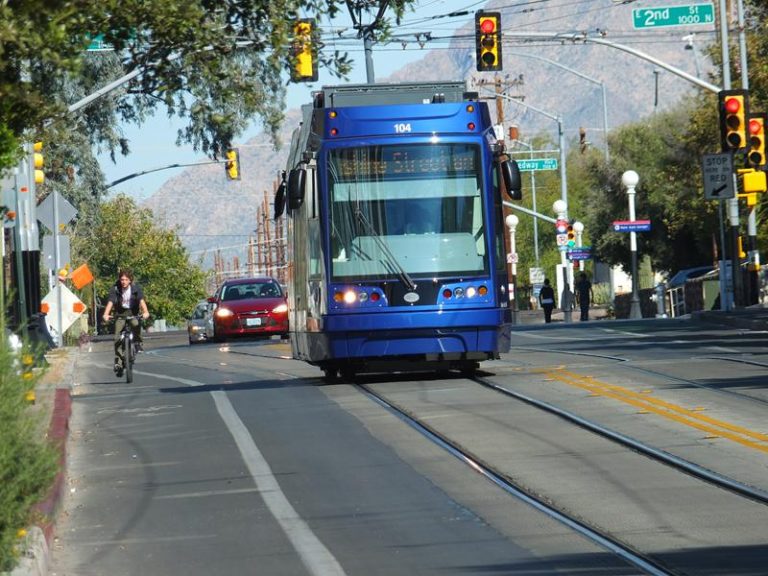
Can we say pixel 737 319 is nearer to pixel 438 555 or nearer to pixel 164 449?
pixel 164 449

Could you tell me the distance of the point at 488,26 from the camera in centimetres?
3338

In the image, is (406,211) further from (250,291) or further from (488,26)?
(250,291)

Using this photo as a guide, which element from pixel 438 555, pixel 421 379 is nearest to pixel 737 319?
pixel 421 379

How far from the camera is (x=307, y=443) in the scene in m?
15.6

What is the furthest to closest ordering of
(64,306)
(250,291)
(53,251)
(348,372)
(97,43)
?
(250,291), (53,251), (64,306), (97,43), (348,372)

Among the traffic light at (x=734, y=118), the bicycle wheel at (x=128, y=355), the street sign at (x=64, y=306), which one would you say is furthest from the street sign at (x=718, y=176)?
the bicycle wheel at (x=128, y=355)

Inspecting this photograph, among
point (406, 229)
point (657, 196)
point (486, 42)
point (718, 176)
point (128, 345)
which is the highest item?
point (486, 42)

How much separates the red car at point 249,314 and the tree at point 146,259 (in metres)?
55.1

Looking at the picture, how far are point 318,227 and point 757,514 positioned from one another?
11252 millimetres

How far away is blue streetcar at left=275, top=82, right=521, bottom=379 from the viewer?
21.0 metres

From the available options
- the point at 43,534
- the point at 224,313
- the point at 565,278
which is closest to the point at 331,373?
the point at 43,534

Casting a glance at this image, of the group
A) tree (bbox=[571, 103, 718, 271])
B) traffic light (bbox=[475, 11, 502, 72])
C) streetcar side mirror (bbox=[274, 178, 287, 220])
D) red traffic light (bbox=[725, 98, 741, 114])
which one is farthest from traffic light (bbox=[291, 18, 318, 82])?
tree (bbox=[571, 103, 718, 271])

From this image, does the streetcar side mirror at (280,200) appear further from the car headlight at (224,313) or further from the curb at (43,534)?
the car headlight at (224,313)

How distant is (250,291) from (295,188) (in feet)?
74.5
